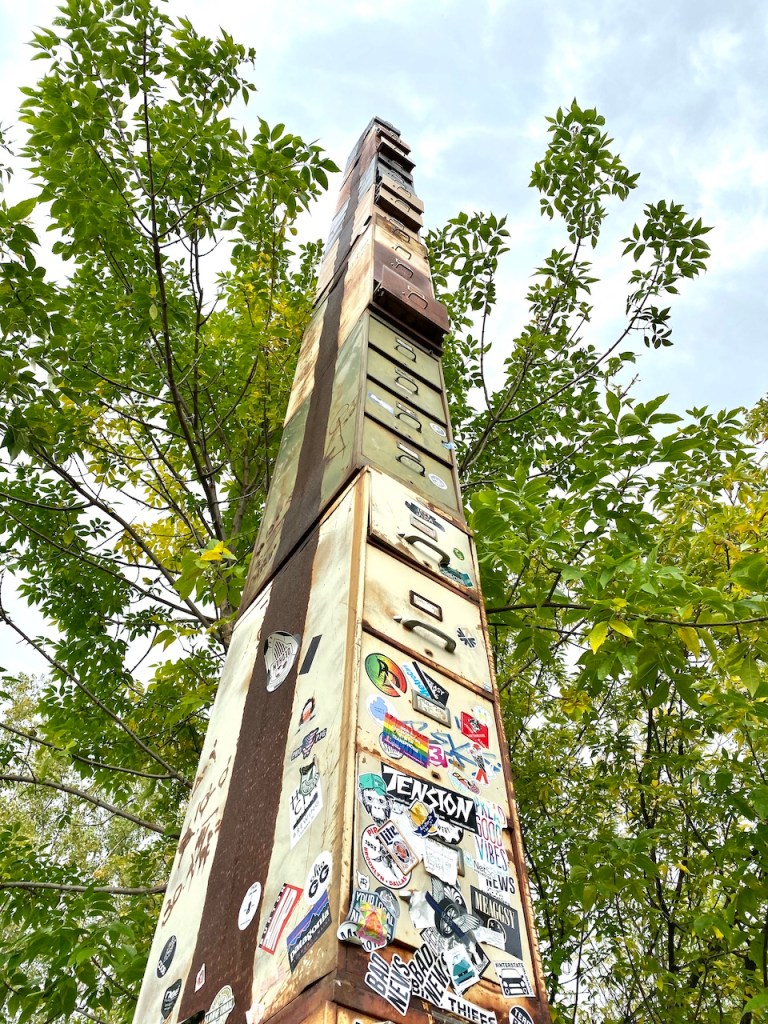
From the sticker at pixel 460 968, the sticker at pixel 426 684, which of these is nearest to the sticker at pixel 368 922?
the sticker at pixel 460 968

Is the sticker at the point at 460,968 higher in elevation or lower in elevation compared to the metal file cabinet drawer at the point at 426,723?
lower

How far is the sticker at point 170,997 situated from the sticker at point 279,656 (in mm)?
1141

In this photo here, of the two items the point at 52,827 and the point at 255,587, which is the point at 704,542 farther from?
the point at 52,827

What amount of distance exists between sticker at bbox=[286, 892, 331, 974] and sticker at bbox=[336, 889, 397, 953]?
0.06m

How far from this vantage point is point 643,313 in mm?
6781

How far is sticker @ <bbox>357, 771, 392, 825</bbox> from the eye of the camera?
7.64ft

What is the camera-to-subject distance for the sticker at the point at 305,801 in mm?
2451

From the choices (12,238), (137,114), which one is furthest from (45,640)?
(137,114)

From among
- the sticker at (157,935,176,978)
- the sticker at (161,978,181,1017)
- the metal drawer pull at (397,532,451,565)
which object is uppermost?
the metal drawer pull at (397,532,451,565)

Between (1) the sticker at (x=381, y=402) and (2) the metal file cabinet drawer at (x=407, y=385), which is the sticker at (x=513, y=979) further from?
(2) the metal file cabinet drawer at (x=407, y=385)

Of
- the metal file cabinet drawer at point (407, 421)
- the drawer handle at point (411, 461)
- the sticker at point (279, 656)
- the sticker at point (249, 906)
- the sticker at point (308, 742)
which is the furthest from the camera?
the metal file cabinet drawer at point (407, 421)

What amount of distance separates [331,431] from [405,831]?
8.68ft

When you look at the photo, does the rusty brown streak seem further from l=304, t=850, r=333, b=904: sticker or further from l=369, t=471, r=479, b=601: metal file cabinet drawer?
l=369, t=471, r=479, b=601: metal file cabinet drawer

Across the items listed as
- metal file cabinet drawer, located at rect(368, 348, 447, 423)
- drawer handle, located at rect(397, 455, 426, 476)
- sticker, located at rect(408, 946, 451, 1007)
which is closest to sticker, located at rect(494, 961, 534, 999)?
sticker, located at rect(408, 946, 451, 1007)
